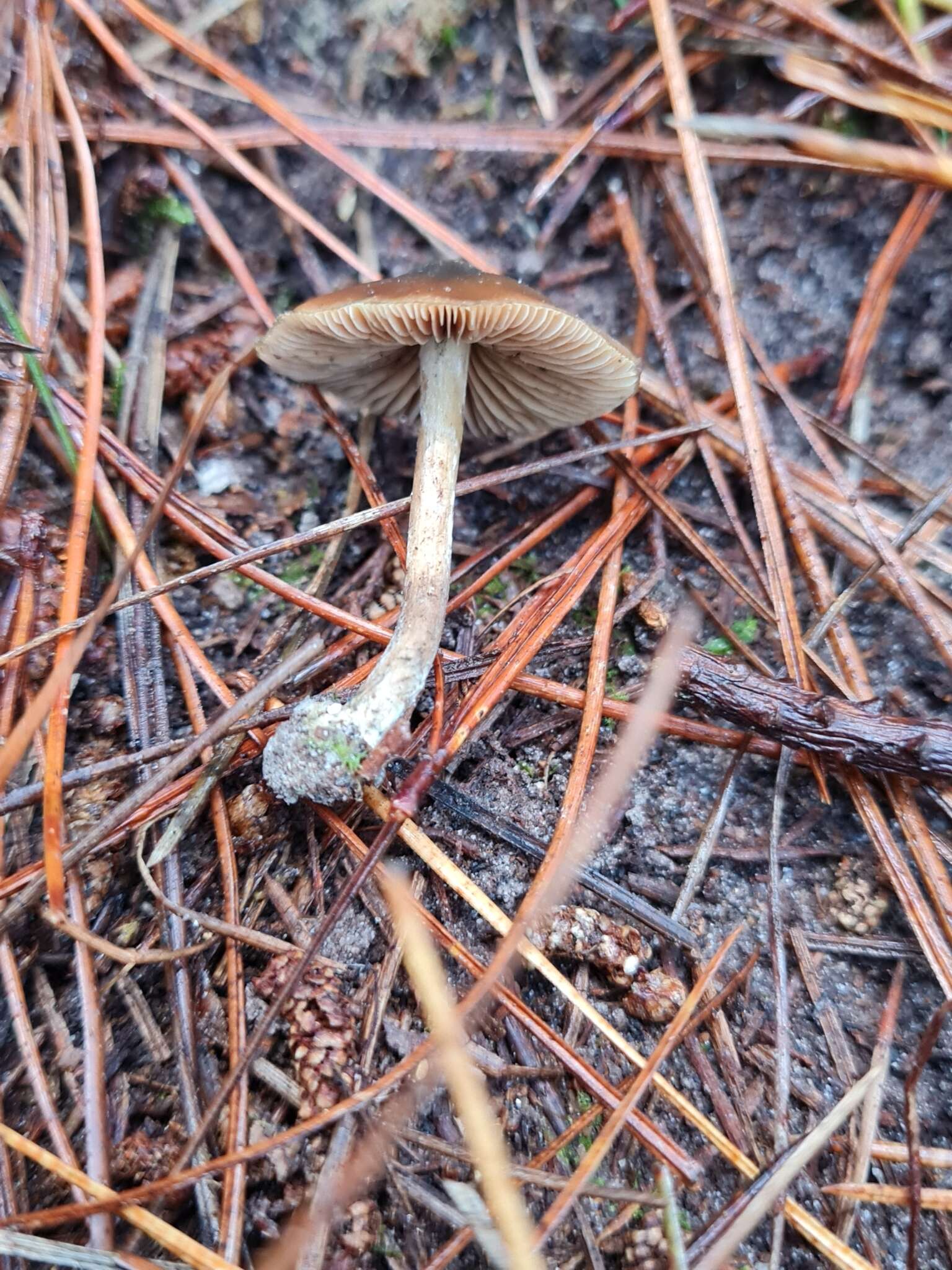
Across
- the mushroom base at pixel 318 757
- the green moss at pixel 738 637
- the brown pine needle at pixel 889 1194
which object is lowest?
the brown pine needle at pixel 889 1194

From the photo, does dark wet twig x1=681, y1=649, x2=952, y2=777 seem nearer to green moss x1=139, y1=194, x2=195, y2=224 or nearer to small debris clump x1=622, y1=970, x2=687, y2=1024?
small debris clump x1=622, y1=970, x2=687, y2=1024

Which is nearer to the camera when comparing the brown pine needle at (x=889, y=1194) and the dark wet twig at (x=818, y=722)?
the brown pine needle at (x=889, y=1194)

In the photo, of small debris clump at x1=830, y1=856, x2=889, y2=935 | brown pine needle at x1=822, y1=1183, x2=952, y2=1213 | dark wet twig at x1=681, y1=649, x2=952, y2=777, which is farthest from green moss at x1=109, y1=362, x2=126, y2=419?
brown pine needle at x1=822, y1=1183, x2=952, y2=1213

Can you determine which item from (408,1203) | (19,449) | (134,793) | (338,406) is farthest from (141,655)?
(408,1203)

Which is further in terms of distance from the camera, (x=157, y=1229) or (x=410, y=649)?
(x=410, y=649)

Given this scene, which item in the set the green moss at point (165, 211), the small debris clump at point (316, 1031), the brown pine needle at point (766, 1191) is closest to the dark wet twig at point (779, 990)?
the brown pine needle at point (766, 1191)

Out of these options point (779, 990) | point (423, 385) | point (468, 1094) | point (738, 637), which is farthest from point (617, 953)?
point (423, 385)

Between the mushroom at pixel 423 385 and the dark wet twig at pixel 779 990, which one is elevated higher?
the mushroom at pixel 423 385

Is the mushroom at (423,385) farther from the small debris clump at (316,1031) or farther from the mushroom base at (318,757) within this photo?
the small debris clump at (316,1031)

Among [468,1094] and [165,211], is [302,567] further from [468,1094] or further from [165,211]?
[468,1094]
